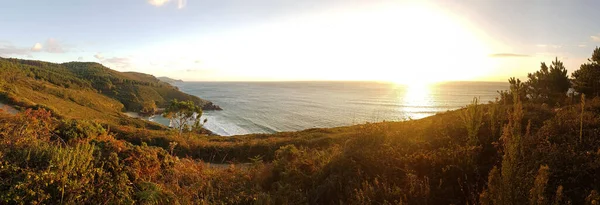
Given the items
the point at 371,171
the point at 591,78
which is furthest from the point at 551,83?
the point at 371,171

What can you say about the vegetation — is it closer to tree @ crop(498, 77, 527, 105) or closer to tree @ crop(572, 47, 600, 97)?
tree @ crop(498, 77, 527, 105)

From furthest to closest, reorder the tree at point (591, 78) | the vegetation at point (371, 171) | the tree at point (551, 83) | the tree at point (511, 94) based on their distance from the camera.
→ the tree at point (551, 83), the tree at point (591, 78), the tree at point (511, 94), the vegetation at point (371, 171)

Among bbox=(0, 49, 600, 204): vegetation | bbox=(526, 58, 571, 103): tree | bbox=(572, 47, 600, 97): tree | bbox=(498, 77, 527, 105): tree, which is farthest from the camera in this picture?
bbox=(526, 58, 571, 103): tree

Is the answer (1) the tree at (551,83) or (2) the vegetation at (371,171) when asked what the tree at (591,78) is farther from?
(2) the vegetation at (371,171)

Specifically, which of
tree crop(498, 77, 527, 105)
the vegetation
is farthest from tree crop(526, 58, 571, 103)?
the vegetation

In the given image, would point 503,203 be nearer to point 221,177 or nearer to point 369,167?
point 369,167

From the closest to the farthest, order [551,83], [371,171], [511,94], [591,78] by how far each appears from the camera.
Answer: [371,171]
[591,78]
[511,94]
[551,83]

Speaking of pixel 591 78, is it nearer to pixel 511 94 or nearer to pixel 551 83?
pixel 511 94

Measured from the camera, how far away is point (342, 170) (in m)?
6.38

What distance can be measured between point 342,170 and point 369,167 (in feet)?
1.93

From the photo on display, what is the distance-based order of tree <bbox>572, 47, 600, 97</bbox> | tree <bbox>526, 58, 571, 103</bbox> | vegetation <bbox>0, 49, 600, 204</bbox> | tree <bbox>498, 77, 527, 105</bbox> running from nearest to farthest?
vegetation <bbox>0, 49, 600, 204</bbox> → tree <bbox>498, 77, 527, 105</bbox> → tree <bbox>572, 47, 600, 97</bbox> → tree <bbox>526, 58, 571, 103</bbox>

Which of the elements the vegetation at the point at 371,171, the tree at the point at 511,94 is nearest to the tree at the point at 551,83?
the tree at the point at 511,94

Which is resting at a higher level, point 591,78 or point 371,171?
point 591,78

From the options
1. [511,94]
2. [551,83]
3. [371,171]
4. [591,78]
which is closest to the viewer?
[371,171]
